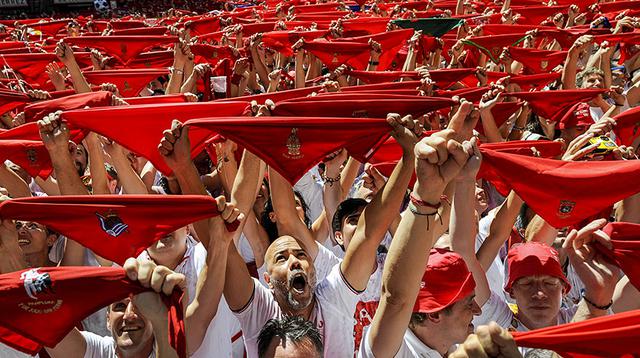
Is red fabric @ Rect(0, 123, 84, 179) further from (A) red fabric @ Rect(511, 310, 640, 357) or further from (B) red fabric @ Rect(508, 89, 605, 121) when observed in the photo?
(B) red fabric @ Rect(508, 89, 605, 121)

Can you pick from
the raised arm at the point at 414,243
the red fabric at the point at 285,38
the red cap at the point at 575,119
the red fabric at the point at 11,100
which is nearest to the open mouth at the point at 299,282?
the raised arm at the point at 414,243

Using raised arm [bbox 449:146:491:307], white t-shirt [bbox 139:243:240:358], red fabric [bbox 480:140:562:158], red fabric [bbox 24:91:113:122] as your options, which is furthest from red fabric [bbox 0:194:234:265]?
red fabric [bbox 480:140:562:158]

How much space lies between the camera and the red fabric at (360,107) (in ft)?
11.8

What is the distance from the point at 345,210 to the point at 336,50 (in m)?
3.82

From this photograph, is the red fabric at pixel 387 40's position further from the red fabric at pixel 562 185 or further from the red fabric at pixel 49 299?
the red fabric at pixel 49 299

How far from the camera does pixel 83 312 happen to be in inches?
100

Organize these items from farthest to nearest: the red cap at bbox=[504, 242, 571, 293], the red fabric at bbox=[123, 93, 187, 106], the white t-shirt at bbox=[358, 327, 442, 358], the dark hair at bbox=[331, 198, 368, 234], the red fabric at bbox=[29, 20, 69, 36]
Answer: the red fabric at bbox=[29, 20, 69, 36] < the red fabric at bbox=[123, 93, 187, 106] < the dark hair at bbox=[331, 198, 368, 234] < the red cap at bbox=[504, 242, 571, 293] < the white t-shirt at bbox=[358, 327, 442, 358]

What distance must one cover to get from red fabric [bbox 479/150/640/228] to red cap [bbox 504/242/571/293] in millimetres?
291

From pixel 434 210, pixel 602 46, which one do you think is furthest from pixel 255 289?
pixel 602 46

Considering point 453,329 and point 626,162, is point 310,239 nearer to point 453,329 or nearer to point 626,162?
point 453,329

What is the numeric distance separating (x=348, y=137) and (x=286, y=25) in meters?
6.87

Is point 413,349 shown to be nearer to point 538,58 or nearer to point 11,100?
point 11,100

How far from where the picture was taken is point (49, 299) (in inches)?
99.0

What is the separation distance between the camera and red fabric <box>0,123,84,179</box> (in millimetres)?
4215
